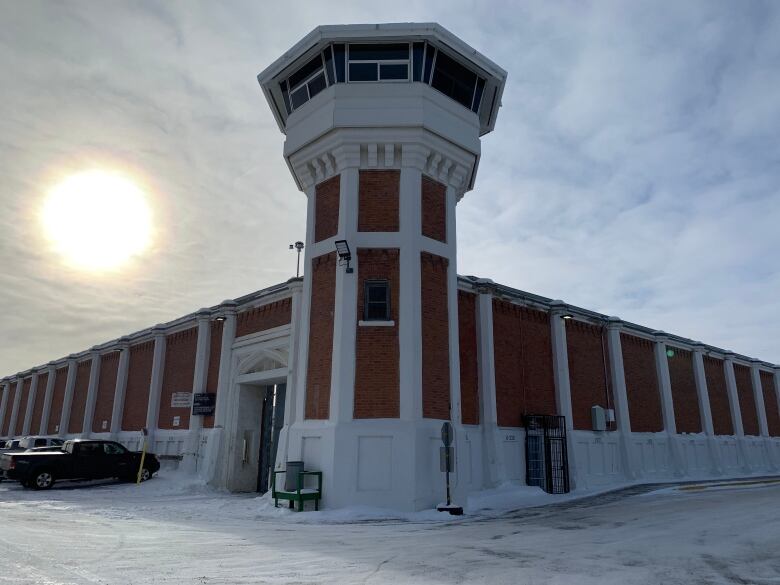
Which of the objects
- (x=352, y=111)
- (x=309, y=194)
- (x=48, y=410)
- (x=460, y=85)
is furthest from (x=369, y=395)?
(x=48, y=410)

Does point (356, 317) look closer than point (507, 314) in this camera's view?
Yes

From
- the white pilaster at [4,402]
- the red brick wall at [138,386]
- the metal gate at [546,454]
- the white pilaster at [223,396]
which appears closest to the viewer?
the metal gate at [546,454]

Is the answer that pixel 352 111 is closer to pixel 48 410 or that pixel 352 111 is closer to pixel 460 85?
pixel 460 85

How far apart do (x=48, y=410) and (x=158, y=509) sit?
102ft

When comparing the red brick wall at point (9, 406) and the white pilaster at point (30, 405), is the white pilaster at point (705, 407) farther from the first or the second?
the red brick wall at point (9, 406)

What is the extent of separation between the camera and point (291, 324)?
20844 mm

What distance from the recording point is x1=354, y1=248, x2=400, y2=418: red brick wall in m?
16.4

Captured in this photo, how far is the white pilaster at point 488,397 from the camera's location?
19.6 metres

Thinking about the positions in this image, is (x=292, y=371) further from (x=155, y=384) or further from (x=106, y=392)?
(x=106, y=392)

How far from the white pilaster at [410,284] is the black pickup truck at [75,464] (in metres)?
12.6

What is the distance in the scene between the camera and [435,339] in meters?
17.5

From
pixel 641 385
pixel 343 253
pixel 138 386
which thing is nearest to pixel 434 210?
pixel 343 253

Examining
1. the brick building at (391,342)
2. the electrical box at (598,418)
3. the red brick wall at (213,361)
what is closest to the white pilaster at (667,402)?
the brick building at (391,342)

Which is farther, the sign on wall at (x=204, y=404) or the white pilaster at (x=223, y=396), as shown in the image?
the sign on wall at (x=204, y=404)
